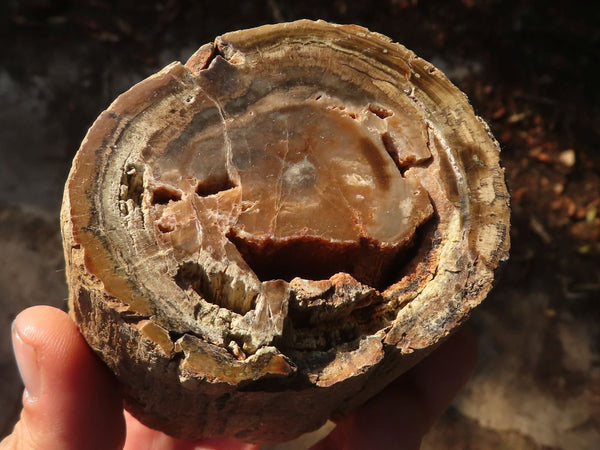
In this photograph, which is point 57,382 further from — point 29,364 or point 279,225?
point 279,225

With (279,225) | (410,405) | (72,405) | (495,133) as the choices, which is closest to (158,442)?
(72,405)

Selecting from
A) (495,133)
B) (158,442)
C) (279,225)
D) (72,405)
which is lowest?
(158,442)

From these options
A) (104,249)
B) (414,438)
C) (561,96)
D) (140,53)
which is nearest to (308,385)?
(104,249)

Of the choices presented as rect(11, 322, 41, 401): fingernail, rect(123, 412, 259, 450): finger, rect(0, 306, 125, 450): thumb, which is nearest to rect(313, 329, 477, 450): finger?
rect(123, 412, 259, 450): finger

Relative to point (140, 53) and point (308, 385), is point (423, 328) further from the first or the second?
point (140, 53)

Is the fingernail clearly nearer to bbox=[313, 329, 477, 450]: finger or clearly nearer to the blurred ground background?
bbox=[313, 329, 477, 450]: finger
